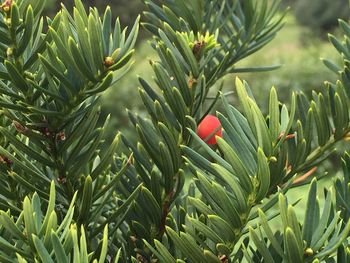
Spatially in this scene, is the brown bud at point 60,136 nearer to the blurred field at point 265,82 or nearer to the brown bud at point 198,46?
the brown bud at point 198,46

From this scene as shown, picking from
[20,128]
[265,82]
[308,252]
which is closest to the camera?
[308,252]

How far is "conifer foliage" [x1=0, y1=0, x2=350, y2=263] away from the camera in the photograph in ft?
1.30

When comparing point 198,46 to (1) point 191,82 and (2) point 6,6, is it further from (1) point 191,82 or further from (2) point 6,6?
(2) point 6,6

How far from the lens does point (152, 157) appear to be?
541 millimetres

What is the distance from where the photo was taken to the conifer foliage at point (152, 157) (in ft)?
1.30

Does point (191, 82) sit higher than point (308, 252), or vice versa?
point (191, 82)

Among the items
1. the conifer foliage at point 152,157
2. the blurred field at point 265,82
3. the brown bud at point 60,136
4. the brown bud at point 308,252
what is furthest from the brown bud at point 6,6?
the blurred field at point 265,82

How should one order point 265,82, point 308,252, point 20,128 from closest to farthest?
1. point 308,252
2. point 20,128
3. point 265,82

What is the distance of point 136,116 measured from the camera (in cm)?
56

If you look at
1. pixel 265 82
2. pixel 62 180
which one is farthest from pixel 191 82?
pixel 265 82

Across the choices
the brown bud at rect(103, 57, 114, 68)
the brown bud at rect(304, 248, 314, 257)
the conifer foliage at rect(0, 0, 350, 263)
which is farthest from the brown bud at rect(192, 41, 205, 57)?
the brown bud at rect(304, 248, 314, 257)

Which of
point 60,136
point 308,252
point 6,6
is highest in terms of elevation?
point 6,6

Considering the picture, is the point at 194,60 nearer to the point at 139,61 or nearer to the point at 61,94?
the point at 61,94

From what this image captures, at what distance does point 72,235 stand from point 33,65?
0.67 feet
